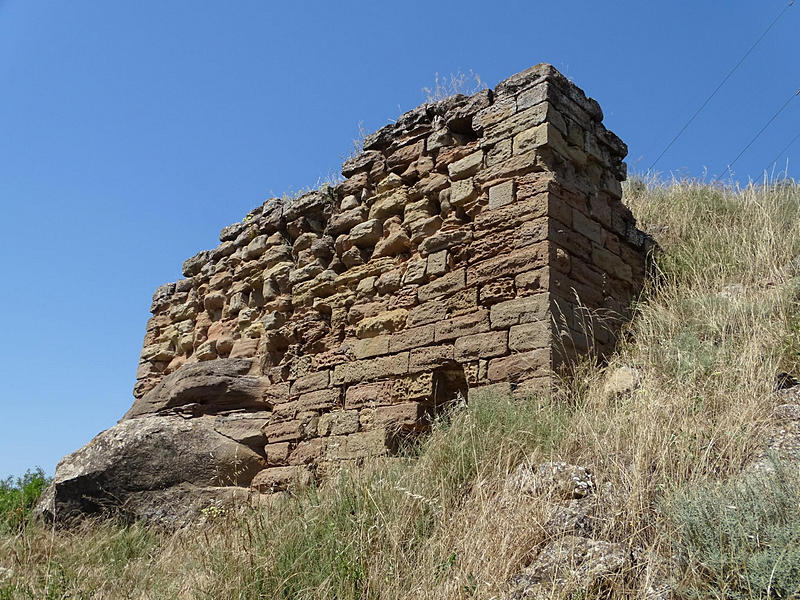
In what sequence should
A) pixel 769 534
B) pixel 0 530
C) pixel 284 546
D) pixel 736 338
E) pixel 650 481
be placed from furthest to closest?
pixel 0 530 → pixel 736 338 → pixel 284 546 → pixel 650 481 → pixel 769 534

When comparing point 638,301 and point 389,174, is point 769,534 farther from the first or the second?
point 389,174

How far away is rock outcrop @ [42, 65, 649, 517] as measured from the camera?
5.42 m

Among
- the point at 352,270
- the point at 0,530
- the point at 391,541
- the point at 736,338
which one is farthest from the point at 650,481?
the point at 0,530

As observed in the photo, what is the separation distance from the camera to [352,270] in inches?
263

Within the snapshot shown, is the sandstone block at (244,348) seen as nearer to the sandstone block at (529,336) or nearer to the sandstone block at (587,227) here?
the sandstone block at (529,336)

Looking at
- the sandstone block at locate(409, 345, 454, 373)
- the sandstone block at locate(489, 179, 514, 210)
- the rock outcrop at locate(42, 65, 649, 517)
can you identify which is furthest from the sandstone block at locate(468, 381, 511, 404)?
the sandstone block at locate(489, 179, 514, 210)

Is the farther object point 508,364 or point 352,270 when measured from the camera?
point 352,270

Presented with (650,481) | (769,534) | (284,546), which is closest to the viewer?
(769,534)

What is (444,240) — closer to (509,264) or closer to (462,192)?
(462,192)

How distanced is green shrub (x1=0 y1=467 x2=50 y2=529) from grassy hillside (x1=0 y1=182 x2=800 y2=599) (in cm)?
38

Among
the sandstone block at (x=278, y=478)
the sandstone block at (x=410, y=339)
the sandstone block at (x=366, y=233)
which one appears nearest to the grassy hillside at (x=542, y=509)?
the sandstone block at (x=278, y=478)

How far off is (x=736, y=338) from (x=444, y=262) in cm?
213

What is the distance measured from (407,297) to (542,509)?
2.75 metres

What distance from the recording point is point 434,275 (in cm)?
590
